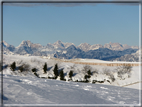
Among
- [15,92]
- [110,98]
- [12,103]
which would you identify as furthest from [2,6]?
[110,98]

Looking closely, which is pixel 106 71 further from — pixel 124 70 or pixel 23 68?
pixel 23 68

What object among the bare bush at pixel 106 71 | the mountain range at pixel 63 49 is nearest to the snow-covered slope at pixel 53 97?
the mountain range at pixel 63 49

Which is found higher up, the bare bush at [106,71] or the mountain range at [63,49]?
the mountain range at [63,49]

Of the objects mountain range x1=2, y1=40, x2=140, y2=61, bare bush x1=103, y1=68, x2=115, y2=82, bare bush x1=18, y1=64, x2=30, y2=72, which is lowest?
bare bush x1=103, y1=68, x2=115, y2=82

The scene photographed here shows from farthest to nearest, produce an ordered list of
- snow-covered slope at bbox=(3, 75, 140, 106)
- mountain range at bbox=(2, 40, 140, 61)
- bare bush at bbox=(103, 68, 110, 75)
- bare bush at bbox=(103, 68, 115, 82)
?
bare bush at bbox=(103, 68, 110, 75) → bare bush at bbox=(103, 68, 115, 82) → mountain range at bbox=(2, 40, 140, 61) → snow-covered slope at bbox=(3, 75, 140, 106)

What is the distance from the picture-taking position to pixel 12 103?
15.1 ft

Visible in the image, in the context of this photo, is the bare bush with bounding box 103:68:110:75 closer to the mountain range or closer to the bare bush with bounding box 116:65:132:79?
the bare bush with bounding box 116:65:132:79

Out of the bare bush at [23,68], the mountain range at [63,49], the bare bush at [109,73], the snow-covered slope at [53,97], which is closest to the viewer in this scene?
the snow-covered slope at [53,97]

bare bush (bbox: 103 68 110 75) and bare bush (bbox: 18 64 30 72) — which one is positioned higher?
bare bush (bbox: 18 64 30 72)

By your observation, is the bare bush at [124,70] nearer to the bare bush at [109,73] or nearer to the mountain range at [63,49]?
the bare bush at [109,73]

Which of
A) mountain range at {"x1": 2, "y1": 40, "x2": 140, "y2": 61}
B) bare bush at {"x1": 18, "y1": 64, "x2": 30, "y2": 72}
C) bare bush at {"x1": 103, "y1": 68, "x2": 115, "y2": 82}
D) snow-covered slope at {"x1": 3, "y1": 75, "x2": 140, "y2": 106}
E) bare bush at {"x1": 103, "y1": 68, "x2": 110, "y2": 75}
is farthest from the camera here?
bare bush at {"x1": 103, "y1": 68, "x2": 110, "y2": 75}

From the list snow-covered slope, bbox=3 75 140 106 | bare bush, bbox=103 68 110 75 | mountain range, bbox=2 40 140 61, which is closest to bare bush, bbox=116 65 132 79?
bare bush, bbox=103 68 110 75

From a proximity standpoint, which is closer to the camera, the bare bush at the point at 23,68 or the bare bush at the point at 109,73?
the bare bush at the point at 109,73

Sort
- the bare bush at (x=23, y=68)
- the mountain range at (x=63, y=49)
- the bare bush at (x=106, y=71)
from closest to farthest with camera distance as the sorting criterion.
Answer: the mountain range at (x=63, y=49) → the bare bush at (x=23, y=68) → the bare bush at (x=106, y=71)
